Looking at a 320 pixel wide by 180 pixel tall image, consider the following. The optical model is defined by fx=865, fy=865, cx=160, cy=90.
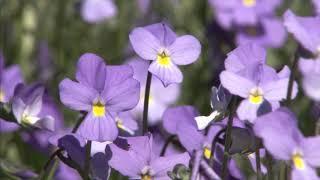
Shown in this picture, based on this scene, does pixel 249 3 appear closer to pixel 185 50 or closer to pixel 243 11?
pixel 243 11

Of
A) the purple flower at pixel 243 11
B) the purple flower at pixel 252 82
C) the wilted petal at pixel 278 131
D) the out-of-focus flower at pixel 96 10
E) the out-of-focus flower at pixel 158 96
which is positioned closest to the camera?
the wilted petal at pixel 278 131

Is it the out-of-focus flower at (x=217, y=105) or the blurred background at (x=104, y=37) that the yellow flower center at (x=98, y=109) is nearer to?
the out-of-focus flower at (x=217, y=105)

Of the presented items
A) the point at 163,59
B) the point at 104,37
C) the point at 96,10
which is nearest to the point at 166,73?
the point at 163,59

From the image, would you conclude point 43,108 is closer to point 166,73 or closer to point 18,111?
point 18,111

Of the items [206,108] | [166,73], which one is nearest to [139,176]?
[166,73]

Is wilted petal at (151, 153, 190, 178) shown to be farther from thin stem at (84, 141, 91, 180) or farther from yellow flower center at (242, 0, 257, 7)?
yellow flower center at (242, 0, 257, 7)

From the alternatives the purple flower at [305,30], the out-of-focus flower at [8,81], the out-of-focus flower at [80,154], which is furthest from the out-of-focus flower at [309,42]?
the out-of-focus flower at [8,81]

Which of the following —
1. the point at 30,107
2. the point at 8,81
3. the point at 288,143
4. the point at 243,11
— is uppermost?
the point at 288,143
